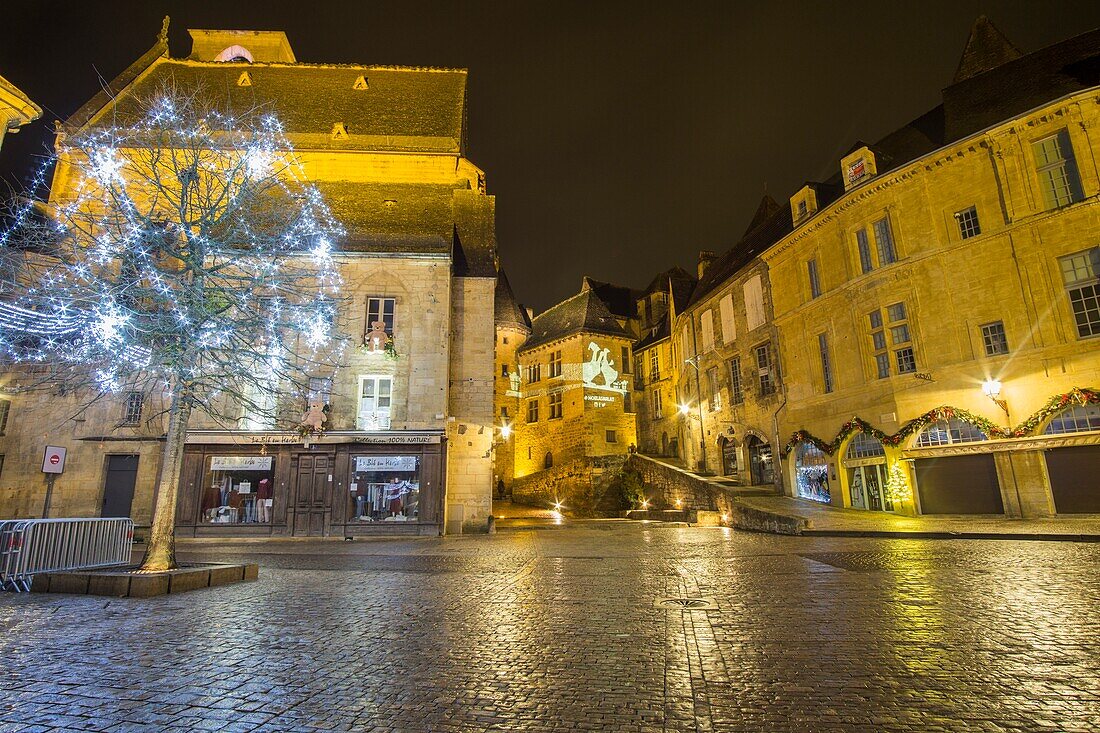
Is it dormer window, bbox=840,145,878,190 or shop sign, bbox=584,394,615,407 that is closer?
dormer window, bbox=840,145,878,190

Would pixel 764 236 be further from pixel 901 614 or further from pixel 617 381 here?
pixel 901 614

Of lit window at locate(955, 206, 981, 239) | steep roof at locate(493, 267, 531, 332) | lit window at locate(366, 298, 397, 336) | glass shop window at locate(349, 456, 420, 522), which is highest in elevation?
steep roof at locate(493, 267, 531, 332)

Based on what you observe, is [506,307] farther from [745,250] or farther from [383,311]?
[383,311]

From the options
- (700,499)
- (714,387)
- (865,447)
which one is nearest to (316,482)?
(700,499)

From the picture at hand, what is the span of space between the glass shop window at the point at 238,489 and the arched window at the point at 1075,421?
77.9 ft

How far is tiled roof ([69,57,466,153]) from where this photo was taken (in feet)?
78.4

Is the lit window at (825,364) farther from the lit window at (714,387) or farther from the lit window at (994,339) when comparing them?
the lit window at (714,387)

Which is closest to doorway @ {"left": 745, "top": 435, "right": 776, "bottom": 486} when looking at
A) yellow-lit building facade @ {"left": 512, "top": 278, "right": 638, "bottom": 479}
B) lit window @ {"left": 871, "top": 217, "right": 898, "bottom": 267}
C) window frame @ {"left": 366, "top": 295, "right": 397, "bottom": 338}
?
lit window @ {"left": 871, "top": 217, "right": 898, "bottom": 267}

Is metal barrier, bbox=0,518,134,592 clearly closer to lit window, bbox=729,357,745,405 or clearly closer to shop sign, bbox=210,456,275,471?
shop sign, bbox=210,456,275,471

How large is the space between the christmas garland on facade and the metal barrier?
2136cm

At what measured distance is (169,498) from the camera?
30.4 feet

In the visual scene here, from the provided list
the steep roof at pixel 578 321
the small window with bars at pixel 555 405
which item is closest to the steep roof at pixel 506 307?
the steep roof at pixel 578 321

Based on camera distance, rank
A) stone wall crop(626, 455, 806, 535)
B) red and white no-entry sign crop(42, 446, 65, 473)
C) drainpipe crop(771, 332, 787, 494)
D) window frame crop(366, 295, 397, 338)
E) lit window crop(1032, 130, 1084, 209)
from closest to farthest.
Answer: red and white no-entry sign crop(42, 446, 65, 473) < lit window crop(1032, 130, 1084, 209) < stone wall crop(626, 455, 806, 535) < window frame crop(366, 295, 397, 338) < drainpipe crop(771, 332, 787, 494)

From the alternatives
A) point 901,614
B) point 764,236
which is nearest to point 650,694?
point 901,614
